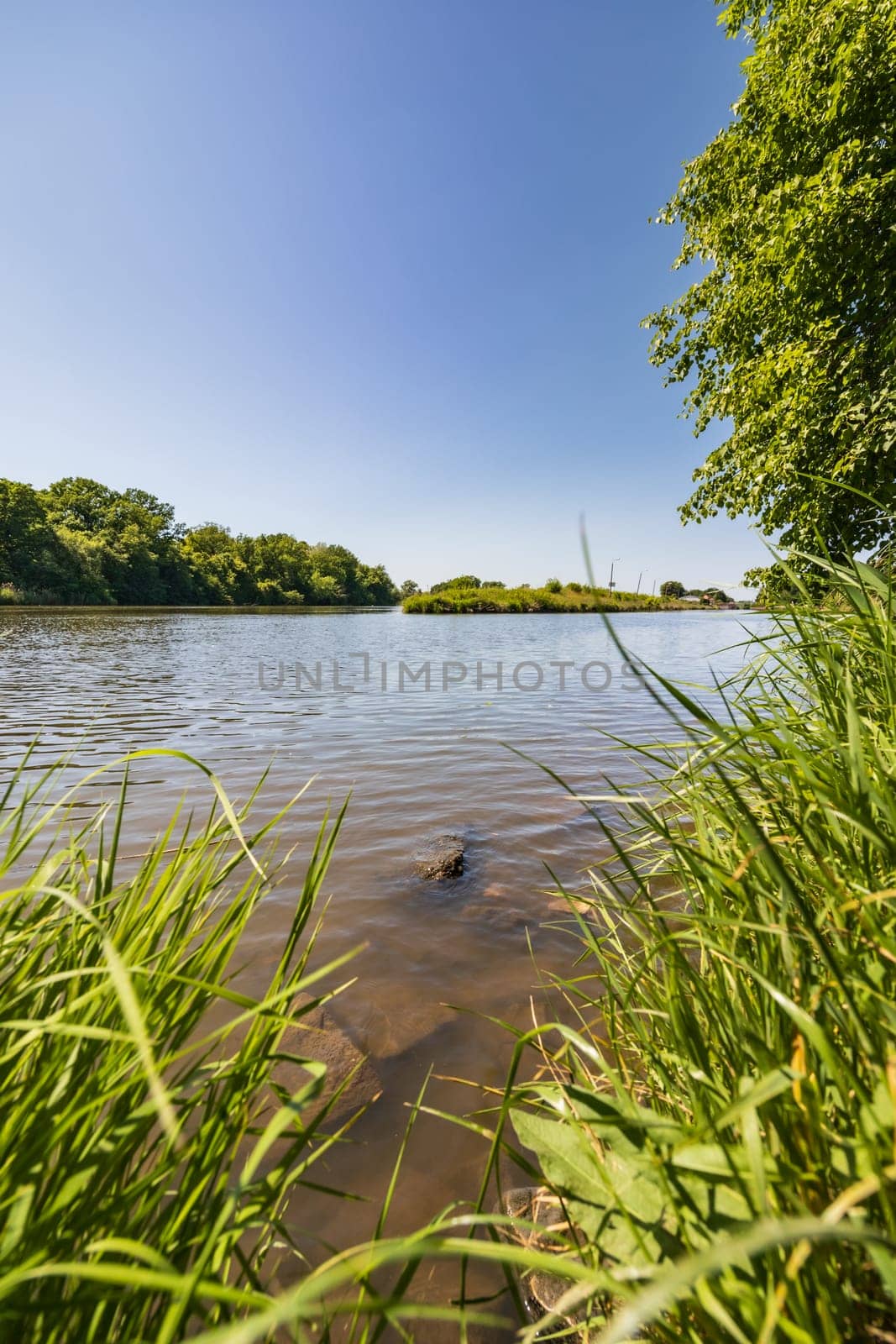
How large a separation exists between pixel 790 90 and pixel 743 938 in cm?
897

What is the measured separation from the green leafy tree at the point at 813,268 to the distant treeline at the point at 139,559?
5083cm

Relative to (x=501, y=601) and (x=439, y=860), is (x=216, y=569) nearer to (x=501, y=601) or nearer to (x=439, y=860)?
(x=501, y=601)

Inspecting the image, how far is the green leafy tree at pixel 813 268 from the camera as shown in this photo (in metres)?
5.16

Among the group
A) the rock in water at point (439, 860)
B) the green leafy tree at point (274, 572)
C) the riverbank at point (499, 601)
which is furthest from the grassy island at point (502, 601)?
the rock in water at point (439, 860)

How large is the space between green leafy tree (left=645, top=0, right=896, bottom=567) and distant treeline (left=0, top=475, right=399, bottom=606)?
50825 mm

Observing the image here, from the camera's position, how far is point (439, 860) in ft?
11.1

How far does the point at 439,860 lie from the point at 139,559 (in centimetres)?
6659

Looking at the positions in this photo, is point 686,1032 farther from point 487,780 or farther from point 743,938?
point 487,780

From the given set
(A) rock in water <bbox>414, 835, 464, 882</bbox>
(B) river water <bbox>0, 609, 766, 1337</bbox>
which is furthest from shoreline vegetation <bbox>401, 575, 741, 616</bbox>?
(A) rock in water <bbox>414, 835, 464, 882</bbox>

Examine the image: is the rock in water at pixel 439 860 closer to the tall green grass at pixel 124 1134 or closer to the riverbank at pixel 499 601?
the tall green grass at pixel 124 1134

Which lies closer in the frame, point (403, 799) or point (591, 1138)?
point (591, 1138)

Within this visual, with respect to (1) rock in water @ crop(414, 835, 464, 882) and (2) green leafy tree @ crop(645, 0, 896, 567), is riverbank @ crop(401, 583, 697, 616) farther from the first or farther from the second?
(1) rock in water @ crop(414, 835, 464, 882)

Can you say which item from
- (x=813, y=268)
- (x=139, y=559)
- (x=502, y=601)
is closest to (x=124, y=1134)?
(x=813, y=268)

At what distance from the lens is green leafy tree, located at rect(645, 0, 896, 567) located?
16.9 ft
